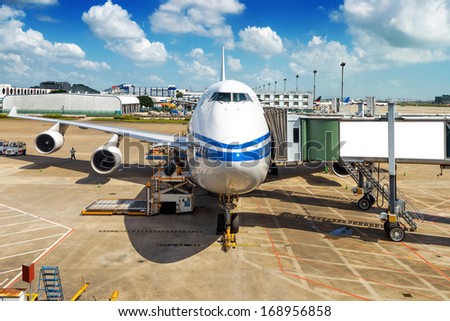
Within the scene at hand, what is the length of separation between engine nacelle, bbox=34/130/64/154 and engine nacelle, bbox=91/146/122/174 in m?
6.81

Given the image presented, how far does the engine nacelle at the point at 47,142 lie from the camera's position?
30.6 metres

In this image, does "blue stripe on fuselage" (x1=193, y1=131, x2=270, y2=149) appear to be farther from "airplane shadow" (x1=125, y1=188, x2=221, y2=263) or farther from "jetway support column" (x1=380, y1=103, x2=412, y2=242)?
"jetway support column" (x1=380, y1=103, x2=412, y2=242)

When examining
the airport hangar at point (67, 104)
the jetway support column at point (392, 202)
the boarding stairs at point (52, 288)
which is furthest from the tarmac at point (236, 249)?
the airport hangar at point (67, 104)

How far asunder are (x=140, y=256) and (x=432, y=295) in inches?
400

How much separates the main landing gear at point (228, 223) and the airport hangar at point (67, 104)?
13648 centimetres

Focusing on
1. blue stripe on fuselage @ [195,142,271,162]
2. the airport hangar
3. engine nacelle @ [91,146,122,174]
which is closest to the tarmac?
engine nacelle @ [91,146,122,174]

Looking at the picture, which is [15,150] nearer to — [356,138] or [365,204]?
[365,204]

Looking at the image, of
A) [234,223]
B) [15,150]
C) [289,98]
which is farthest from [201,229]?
[289,98]

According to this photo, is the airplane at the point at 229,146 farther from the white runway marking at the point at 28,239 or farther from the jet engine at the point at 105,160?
the jet engine at the point at 105,160

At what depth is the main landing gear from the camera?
48.6 ft

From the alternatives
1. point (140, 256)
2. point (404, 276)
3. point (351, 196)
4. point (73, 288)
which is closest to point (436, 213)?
point (351, 196)

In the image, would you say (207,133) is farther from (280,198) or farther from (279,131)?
(280,198)

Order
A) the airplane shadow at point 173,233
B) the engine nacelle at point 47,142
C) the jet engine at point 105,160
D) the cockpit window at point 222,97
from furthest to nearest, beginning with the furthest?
the engine nacelle at point 47,142, the jet engine at point 105,160, the airplane shadow at point 173,233, the cockpit window at point 222,97

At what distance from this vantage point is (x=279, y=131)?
18.5m
